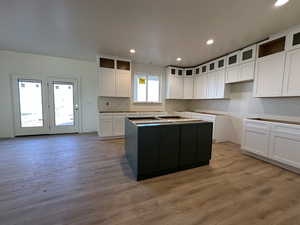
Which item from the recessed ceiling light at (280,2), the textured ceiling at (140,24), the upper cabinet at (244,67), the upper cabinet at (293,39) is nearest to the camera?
the recessed ceiling light at (280,2)

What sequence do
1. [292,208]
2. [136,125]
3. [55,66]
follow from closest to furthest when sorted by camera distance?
[292,208]
[136,125]
[55,66]

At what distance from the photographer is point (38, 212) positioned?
152 cm

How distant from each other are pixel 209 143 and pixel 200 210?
1335 mm

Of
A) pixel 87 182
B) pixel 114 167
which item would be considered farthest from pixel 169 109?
pixel 87 182

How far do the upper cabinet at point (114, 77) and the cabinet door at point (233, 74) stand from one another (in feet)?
10.1

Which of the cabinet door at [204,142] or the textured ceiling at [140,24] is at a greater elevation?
the textured ceiling at [140,24]

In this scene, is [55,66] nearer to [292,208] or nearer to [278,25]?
[278,25]

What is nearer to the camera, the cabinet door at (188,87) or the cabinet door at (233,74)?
the cabinet door at (233,74)

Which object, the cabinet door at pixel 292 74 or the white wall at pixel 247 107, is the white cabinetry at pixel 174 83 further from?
the cabinet door at pixel 292 74

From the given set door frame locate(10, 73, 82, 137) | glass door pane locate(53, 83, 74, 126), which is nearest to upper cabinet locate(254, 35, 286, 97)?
door frame locate(10, 73, 82, 137)

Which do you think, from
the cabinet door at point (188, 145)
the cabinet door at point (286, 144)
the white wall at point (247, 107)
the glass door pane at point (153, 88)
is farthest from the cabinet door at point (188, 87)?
the cabinet door at point (188, 145)

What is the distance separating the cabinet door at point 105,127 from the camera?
4289 mm

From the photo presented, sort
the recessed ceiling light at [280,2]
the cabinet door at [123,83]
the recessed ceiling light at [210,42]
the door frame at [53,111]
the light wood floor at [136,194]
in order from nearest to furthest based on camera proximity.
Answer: the light wood floor at [136,194] < the recessed ceiling light at [280,2] < the recessed ceiling light at [210,42] < the cabinet door at [123,83] < the door frame at [53,111]

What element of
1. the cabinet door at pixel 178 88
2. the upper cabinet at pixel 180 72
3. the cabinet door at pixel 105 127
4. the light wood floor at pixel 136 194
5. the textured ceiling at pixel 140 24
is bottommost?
the light wood floor at pixel 136 194
